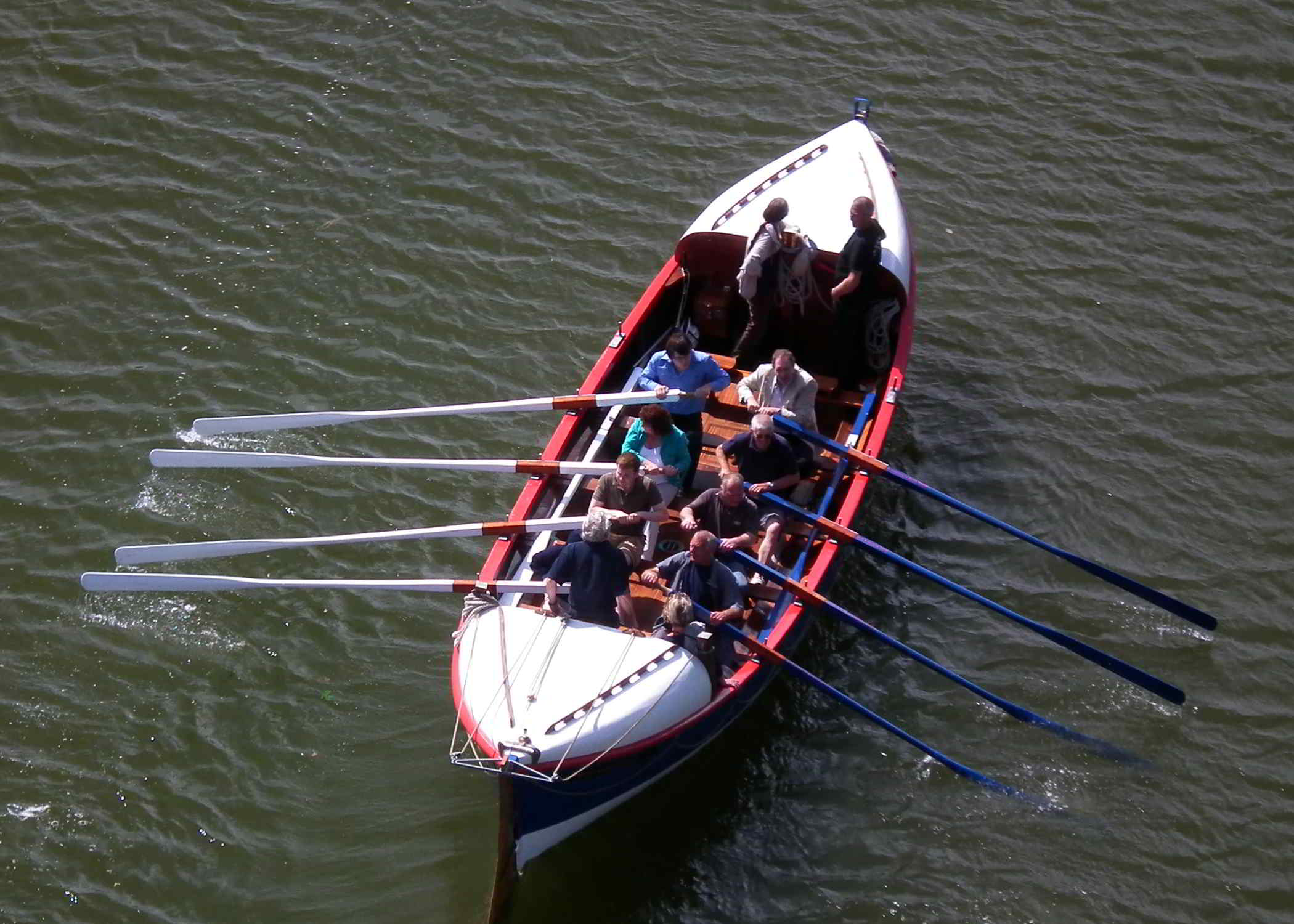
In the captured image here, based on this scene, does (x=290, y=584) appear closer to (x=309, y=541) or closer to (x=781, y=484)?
(x=309, y=541)

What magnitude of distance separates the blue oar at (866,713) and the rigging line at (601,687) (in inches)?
32.7

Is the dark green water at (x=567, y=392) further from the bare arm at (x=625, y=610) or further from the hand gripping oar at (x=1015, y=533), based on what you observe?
the bare arm at (x=625, y=610)

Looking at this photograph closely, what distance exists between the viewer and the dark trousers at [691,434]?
13.3 m

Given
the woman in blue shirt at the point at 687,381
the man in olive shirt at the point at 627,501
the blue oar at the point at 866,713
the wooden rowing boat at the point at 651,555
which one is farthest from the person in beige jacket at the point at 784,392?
the blue oar at the point at 866,713

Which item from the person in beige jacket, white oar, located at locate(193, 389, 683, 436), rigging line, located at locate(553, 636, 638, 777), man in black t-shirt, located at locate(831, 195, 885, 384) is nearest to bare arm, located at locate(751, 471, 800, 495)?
the person in beige jacket

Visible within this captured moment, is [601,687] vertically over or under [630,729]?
over

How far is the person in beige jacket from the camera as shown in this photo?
13195 mm

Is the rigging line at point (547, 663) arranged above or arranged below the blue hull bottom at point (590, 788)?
above

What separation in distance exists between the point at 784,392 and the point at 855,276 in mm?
1593

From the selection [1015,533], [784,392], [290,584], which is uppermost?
[784,392]

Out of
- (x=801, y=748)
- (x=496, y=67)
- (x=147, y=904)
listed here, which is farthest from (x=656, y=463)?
(x=496, y=67)

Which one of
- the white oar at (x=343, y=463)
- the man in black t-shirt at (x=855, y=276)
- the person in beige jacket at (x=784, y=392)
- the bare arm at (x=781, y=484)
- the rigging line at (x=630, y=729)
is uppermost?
the man in black t-shirt at (x=855, y=276)

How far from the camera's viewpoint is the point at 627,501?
485 inches

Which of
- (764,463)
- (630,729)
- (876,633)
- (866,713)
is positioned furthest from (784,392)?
(630,729)
